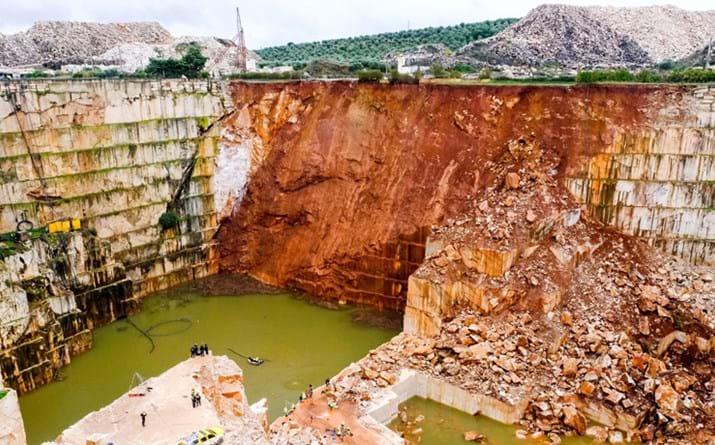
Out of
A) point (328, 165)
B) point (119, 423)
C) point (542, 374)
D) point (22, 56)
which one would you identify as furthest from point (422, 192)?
point (22, 56)

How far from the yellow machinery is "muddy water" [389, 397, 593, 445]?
14.8 metres

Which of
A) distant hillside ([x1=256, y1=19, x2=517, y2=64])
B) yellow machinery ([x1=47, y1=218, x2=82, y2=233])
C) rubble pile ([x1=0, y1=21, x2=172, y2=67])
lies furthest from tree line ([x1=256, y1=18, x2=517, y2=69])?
yellow machinery ([x1=47, y1=218, x2=82, y2=233])

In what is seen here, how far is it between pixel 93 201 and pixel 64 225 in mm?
1884

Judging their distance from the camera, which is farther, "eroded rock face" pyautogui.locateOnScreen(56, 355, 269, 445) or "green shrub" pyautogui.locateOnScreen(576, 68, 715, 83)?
"green shrub" pyautogui.locateOnScreen(576, 68, 715, 83)

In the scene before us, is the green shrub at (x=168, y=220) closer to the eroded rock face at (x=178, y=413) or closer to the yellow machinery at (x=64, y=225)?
the yellow machinery at (x=64, y=225)

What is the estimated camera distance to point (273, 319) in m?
23.9

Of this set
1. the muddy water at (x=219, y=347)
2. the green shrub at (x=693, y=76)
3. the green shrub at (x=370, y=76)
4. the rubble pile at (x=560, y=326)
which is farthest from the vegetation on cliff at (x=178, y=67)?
the green shrub at (x=693, y=76)

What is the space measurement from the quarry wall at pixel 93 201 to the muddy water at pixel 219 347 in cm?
94

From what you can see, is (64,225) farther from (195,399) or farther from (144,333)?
(195,399)

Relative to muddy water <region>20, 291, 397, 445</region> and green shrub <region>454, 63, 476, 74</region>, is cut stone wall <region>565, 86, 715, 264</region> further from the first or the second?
green shrub <region>454, 63, 476, 74</region>

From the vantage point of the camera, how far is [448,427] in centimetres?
1705

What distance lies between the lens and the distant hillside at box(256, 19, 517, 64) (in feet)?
178

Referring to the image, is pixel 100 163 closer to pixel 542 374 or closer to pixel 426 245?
pixel 426 245

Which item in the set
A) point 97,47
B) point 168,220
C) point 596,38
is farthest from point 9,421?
point 97,47
